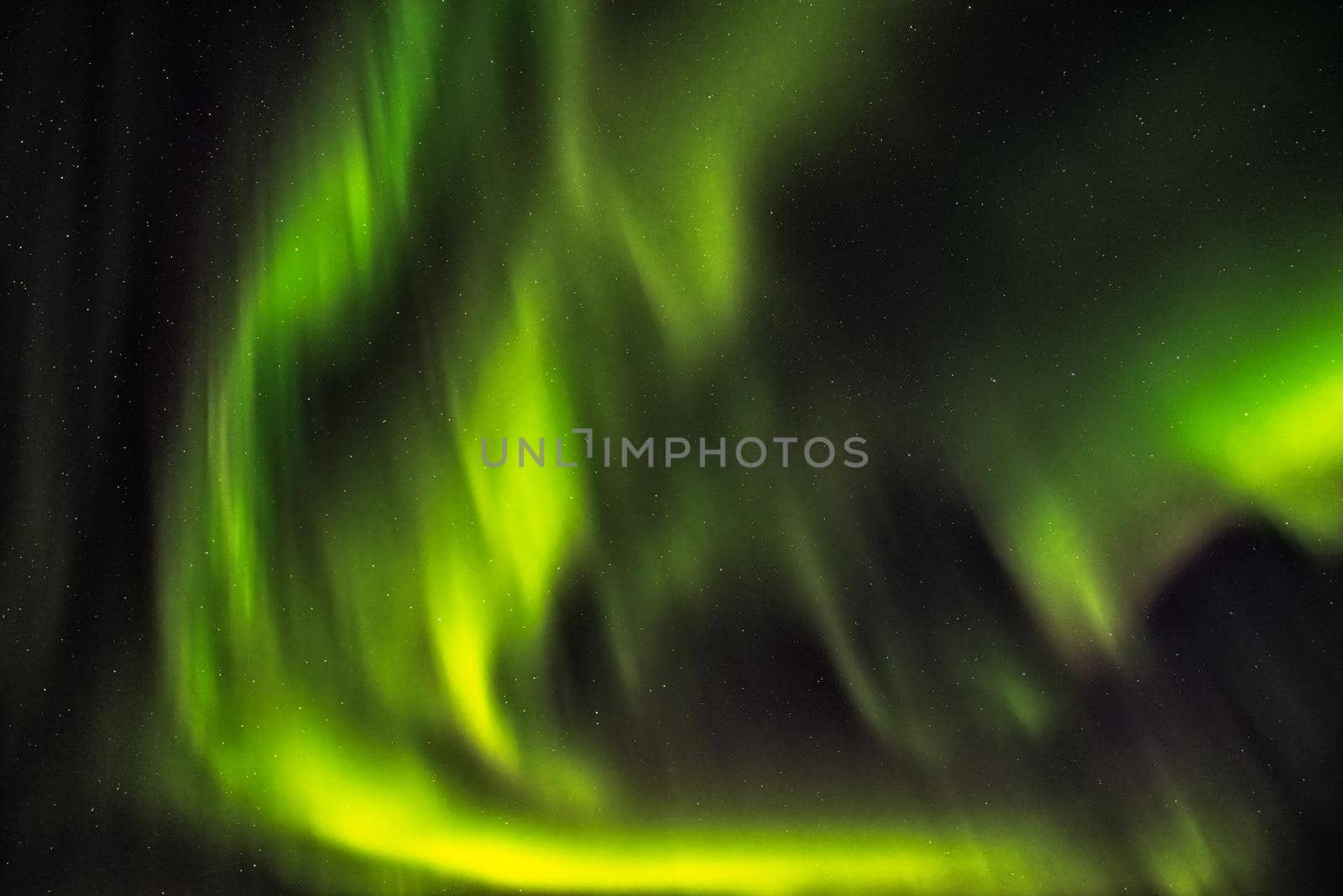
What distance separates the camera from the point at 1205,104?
1.50m

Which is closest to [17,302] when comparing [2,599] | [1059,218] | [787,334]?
[2,599]

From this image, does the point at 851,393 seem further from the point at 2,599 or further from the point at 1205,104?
the point at 2,599

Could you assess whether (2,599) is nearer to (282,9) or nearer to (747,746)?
(282,9)

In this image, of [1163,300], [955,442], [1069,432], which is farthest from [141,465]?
[1163,300]

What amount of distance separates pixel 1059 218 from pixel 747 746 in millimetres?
836

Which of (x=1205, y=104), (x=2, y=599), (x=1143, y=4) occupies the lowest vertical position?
(x=2, y=599)

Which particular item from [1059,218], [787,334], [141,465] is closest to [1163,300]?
[1059,218]

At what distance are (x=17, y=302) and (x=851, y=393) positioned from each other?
1159mm

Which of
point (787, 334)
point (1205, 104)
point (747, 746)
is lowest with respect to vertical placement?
point (747, 746)

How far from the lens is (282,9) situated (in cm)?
154

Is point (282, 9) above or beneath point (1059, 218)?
above

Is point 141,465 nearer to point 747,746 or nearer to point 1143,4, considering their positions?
point 747,746

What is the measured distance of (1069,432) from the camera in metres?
1.50

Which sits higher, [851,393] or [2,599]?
[851,393]
